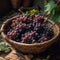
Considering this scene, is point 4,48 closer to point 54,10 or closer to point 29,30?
point 29,30

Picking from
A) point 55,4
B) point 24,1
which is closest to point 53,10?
point 55,4

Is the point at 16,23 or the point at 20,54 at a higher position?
the point at 16,23

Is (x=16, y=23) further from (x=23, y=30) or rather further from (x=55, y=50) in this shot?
(x=55, y=50)

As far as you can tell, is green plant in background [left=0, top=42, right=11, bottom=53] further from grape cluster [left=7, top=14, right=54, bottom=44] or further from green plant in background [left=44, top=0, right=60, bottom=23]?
green plant in background [left=44, top=0, right=60, bottom=23]

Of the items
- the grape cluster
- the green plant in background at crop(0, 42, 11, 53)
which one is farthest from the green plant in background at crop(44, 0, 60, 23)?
the green plant in background at crop(0, 42, 11, 53)

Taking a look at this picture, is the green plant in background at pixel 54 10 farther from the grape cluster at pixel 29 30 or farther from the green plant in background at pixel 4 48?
the green plant in background at pixel 4 48

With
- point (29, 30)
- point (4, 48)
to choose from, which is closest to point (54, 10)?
point (29, 30)

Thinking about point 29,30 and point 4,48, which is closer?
point 29,30

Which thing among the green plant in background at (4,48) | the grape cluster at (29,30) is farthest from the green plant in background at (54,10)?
the green plant in background at (4,48)
